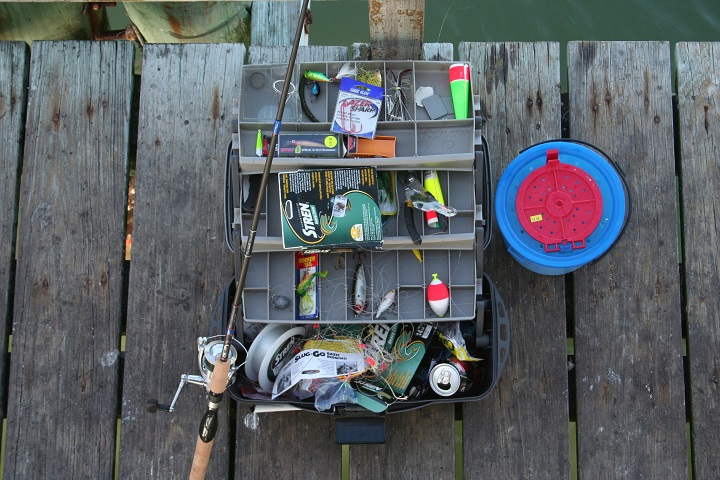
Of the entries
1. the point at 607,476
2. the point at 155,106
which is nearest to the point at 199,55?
the point at 155,106

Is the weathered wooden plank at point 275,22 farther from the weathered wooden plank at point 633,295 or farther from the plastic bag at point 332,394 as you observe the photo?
the plastic bag at point 332,394

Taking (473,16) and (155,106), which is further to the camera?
(473,16)

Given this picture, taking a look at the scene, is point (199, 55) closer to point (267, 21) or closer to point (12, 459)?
point (267, 21)

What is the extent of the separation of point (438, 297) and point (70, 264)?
1.53m

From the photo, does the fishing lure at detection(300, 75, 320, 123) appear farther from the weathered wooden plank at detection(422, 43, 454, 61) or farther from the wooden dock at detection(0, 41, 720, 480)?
the weathered wooden plank at detection(422, 43, 454, 61)

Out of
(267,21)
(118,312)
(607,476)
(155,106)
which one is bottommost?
(607,476)

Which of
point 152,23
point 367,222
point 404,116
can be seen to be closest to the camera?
point 367,222

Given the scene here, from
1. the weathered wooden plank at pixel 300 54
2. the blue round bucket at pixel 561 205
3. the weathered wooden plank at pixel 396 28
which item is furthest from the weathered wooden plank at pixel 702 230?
the weathered wooden plank at pixel 300 54

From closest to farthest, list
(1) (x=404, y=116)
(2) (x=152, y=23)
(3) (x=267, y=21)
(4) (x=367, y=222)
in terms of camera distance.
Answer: (4) (x=367, y=222), (1) (x=404, y=116), (3) (x=267, y=21), (2) (x=152, y=23)

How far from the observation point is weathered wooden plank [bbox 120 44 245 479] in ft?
9.87

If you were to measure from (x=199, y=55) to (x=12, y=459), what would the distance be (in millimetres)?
1819

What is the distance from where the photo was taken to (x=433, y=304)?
2.74 metres

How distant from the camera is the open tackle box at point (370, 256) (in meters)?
2.71

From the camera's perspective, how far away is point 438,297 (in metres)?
2.73
